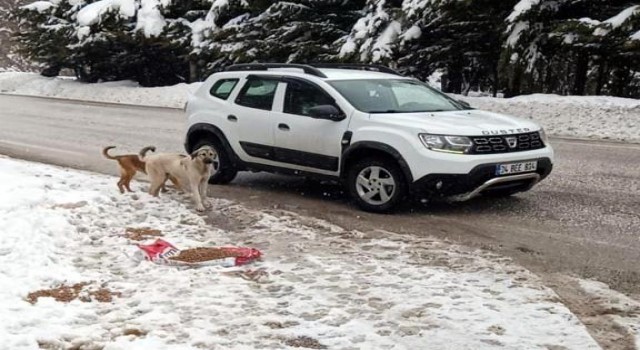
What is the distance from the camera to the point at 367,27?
20.1m

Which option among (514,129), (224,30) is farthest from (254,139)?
(224,30)

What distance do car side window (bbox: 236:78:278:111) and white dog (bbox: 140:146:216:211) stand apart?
3.57ft

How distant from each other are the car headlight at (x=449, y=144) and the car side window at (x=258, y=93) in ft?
7.31

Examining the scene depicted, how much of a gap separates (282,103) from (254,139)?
595 millimetres

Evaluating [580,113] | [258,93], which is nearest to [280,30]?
[580,113]

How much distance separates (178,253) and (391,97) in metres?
3.50

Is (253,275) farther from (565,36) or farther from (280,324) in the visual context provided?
(565,36)

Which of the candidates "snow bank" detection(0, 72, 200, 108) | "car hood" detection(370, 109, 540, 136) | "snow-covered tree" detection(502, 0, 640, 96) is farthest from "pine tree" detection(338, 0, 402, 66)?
"car hood" detection(370, 109, 540, 136)

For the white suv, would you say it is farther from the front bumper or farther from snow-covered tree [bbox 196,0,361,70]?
snow-covered tree [bbox 196,0,361,70]

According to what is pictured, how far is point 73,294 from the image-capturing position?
482cm

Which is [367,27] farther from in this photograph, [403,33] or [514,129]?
[514,129]

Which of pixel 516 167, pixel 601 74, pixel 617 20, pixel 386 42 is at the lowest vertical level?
pixel 516 167

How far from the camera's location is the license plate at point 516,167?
7.28 metres

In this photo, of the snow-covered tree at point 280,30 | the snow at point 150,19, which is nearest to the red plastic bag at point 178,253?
the snow-covered tree at point 280,30
